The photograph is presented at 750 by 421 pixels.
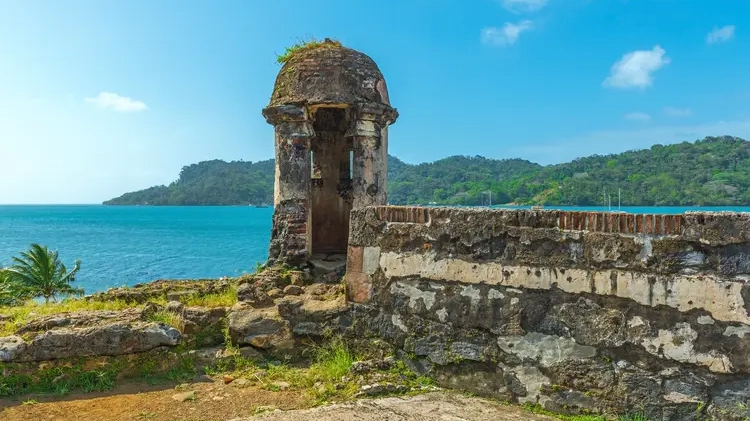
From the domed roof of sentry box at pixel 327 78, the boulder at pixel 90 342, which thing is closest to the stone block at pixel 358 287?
the boulder at pixel 90 342

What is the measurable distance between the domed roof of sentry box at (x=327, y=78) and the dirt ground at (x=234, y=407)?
4636 millimetres

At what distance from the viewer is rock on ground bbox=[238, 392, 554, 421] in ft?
13.7

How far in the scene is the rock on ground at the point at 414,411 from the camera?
4.18 metres

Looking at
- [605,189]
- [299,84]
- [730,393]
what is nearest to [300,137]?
[299,84]

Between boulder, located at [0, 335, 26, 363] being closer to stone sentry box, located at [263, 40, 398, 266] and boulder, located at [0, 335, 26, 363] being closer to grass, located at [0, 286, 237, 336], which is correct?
grass, located at [0, 286, 237, 336]

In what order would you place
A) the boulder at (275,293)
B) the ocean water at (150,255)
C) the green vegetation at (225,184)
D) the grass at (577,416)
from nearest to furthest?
1. the grass at (577,416)
2. the boulder at (275,293)
3. the ocean water at (150,255)
4. the green vegetation at (225,184)

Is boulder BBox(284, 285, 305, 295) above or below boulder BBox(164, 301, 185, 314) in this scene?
above

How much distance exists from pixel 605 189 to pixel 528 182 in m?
11.7

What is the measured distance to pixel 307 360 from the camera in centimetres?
563

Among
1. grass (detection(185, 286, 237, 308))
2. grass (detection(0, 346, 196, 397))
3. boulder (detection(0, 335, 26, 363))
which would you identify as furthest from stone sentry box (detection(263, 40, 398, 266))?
boulder (detection(0, 335, 26, 363))

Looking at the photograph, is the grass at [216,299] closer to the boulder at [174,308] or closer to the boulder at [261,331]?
the boulder at [174,308]

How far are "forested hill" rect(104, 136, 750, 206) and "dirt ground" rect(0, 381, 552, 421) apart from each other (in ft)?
119

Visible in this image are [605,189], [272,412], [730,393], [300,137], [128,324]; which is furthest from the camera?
[605,189]

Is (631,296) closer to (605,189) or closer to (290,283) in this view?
(290,283)
